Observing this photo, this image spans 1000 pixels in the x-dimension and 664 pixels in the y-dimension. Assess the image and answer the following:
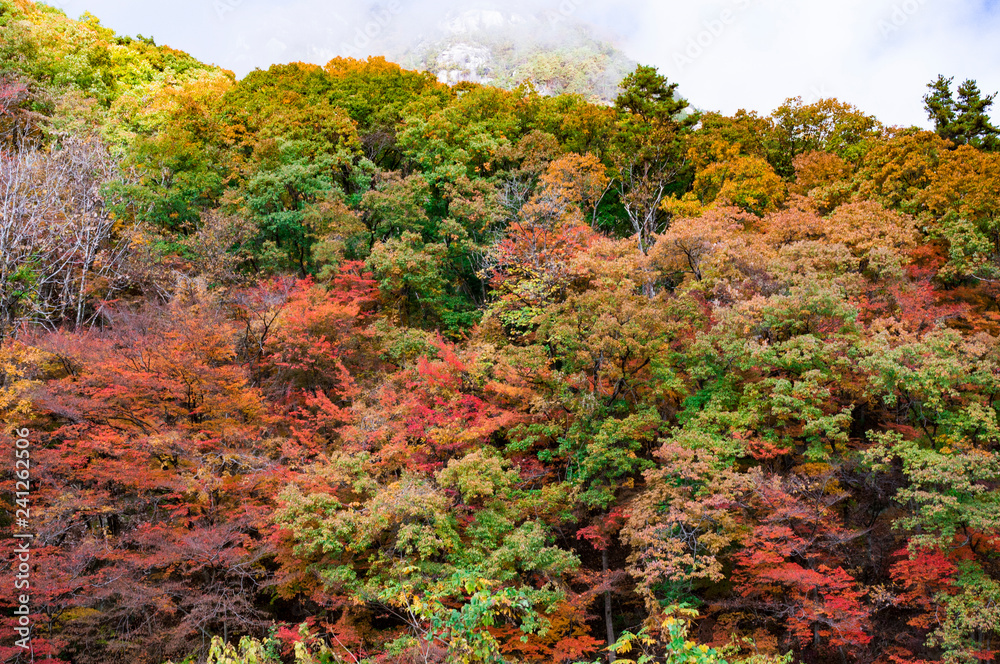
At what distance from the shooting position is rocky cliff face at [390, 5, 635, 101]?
43312 mm

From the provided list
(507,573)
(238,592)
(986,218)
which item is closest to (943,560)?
(507,573)

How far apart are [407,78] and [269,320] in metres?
16.4

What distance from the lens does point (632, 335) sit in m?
16.1

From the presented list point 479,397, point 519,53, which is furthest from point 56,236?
point 519,53

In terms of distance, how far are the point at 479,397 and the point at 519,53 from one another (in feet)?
141

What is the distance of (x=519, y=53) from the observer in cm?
5256

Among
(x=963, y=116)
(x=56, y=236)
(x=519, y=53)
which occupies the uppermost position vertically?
(x=519, y=53)

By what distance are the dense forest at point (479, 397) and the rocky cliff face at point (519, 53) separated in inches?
807

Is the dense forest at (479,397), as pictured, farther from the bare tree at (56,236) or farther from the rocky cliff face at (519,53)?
the rocky cliff face at (519,53)

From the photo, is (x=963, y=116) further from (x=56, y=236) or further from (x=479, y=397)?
(x=56, y=236)

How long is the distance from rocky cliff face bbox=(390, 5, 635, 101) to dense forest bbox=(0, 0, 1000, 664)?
807 inches

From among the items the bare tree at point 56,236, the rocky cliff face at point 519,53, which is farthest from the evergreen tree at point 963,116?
the bare tree at point 56,236

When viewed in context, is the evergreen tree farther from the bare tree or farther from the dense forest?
the bare tree

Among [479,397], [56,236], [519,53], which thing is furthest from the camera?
[519,53]
